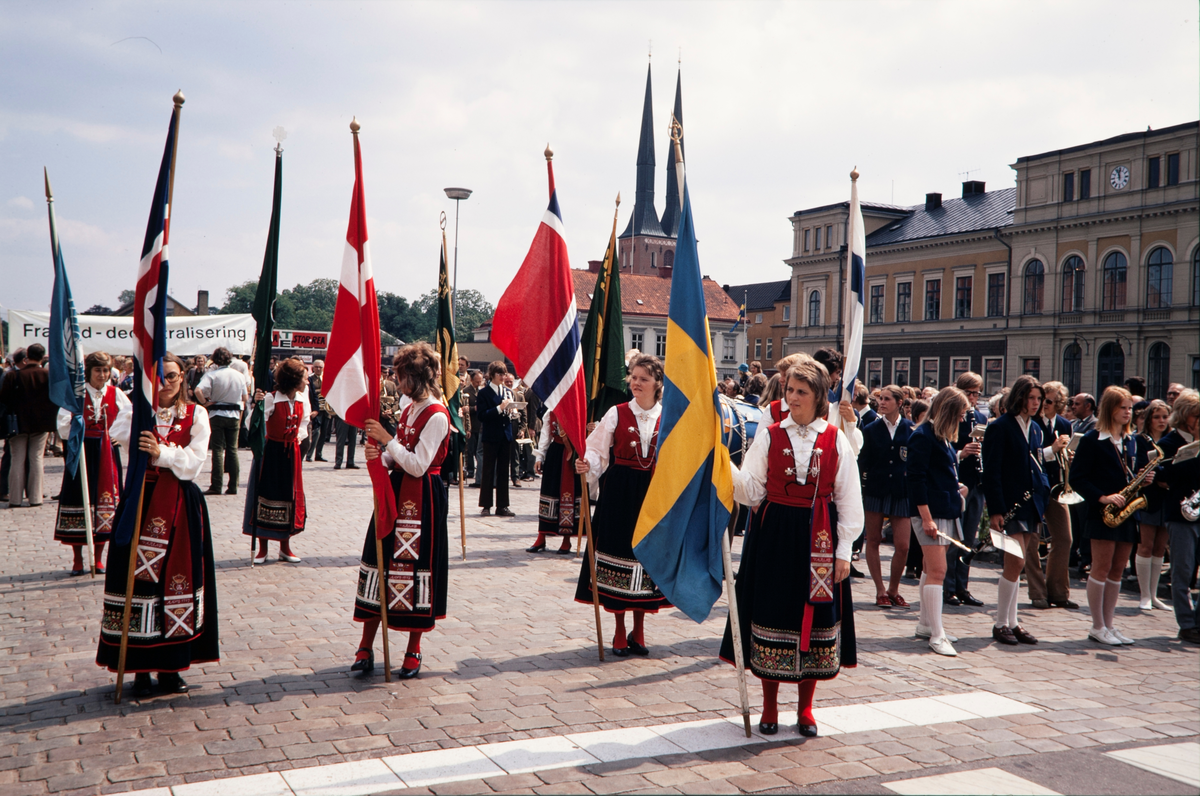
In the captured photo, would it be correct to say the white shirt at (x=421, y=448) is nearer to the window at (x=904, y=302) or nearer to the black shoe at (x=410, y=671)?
the black shoe at (x=410, y=671)

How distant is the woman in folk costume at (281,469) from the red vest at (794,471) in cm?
609

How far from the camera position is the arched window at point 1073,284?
1935 inches

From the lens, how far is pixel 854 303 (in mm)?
6184

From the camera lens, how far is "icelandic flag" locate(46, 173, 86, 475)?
28.0 ft

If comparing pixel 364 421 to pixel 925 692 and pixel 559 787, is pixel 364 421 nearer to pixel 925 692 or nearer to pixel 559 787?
pixel 559 787

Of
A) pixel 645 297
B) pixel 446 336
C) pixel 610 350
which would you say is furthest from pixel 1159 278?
pixel 610 350

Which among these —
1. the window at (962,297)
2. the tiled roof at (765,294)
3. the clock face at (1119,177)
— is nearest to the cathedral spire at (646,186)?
the tiled roof at (765,294)

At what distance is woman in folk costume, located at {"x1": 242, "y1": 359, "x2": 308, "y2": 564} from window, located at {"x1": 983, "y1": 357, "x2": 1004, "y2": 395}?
2017 inches

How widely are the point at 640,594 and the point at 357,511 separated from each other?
823cm

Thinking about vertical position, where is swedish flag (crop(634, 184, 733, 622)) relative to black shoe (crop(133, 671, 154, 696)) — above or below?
above

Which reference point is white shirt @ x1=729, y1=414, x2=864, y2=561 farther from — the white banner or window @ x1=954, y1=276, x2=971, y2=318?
window @ x1=954, y1=276, x2=971, y2=318

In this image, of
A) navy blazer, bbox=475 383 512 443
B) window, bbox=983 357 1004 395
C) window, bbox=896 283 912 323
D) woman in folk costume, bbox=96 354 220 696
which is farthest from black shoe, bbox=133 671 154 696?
window, bbox=896 283 912 323

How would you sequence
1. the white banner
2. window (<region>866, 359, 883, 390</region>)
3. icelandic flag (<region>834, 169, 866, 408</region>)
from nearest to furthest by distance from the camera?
1. icelandic flag (<region>834, 169, 866, 408</region>)
2. the white banner
3. window (<region>866, 359, 883, 390</region>)

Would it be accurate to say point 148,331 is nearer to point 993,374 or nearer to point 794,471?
point 794,471
